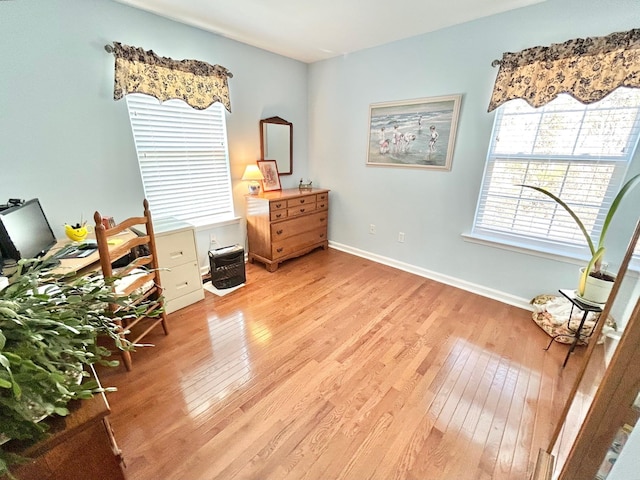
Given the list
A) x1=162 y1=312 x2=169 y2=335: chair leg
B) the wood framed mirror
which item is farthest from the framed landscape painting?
x1=162 y1=312 x2=169 y2=335: chair leg

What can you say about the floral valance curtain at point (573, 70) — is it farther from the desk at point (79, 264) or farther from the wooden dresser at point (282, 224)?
the desk at point (79, 264)

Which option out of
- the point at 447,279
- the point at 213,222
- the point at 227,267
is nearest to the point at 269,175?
the point at 213,222

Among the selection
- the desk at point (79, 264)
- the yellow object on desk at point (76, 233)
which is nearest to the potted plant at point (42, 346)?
the desk at point (79, 264)

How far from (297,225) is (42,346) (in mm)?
2727

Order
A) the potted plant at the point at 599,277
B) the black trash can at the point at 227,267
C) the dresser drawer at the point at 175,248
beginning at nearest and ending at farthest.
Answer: the potted plant at the point at 599,277
the dresser drawer at the point at 175,248
the black trash can at the point at 227,267

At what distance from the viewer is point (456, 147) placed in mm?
2529

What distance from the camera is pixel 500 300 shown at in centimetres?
254

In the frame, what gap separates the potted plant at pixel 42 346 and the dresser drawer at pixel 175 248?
148 centimetres

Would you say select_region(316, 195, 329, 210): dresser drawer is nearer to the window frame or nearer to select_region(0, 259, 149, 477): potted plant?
the window frame

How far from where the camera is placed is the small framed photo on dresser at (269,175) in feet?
10.6

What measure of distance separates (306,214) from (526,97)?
2304mm

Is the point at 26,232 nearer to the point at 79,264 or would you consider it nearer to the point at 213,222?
the point at 79,264

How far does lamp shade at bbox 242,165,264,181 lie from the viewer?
2.95 m

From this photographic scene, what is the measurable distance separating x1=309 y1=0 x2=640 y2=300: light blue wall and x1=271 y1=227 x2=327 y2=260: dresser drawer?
0.95 ft
